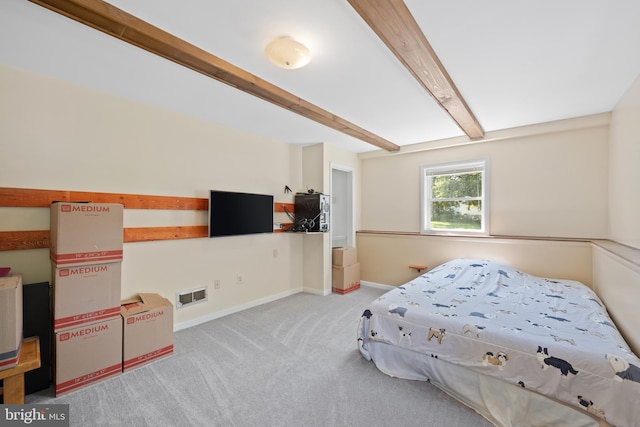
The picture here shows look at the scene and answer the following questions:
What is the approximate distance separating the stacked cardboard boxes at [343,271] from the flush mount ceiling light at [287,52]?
10.3 feet

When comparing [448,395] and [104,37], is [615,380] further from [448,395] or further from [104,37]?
[104,37]

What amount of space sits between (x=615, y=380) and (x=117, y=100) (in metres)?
4.21

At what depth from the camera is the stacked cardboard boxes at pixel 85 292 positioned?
1976 millimetres

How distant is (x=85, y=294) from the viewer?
2078 millimetres

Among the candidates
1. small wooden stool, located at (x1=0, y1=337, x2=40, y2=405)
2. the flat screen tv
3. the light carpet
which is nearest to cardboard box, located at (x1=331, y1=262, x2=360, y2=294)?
the flat screen tv

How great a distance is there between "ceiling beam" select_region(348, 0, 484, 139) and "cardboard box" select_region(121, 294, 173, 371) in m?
2.77

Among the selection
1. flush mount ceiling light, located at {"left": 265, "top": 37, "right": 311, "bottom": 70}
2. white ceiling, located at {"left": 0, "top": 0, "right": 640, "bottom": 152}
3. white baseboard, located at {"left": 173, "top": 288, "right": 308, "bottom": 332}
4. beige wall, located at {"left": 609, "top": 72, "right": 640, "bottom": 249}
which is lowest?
white baseboard, located at {"left": 173, "top": 288, "right": 308, "bottom": 332}

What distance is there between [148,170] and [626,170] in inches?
183

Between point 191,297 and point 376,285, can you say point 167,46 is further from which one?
point 376,285

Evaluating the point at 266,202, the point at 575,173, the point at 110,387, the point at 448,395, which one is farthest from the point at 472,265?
the point at 110,387

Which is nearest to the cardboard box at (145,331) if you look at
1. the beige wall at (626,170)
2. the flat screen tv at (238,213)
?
the flat screen tv at (238,213)

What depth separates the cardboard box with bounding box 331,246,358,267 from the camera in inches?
176

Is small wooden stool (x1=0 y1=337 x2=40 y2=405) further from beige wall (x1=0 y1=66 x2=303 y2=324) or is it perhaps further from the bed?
the bed

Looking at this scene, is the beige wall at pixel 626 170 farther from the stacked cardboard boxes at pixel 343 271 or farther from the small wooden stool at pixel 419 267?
the stacked cardboard boxes at pixel 343 271
